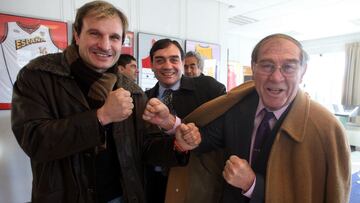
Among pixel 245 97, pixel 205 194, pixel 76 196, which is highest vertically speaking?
pixel 245 97

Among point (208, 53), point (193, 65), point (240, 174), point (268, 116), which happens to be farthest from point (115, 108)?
point (208, 53)

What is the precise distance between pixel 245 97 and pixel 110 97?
674 mm

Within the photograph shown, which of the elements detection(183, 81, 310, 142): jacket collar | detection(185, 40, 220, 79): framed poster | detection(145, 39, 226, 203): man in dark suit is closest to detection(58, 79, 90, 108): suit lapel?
detection(183, 81, 310, 142): jacket collar

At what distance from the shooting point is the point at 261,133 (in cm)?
118

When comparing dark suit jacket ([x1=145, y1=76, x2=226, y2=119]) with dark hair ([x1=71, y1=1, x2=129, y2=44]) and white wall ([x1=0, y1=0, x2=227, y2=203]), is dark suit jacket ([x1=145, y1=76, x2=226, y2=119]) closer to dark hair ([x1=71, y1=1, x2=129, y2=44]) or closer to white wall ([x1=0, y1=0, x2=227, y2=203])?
dark hair ([x1=71, y1=1, x2=129, y2=44])

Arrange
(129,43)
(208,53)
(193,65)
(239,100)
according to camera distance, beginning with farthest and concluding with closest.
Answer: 1. (208,53)
2. (129,43)
3. (193,65)
4. (239,100)

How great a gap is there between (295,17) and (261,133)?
17.0 ft

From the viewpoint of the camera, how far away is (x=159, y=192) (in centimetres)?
166

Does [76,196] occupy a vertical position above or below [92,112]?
below

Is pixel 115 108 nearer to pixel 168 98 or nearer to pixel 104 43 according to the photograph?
pixel 104 43

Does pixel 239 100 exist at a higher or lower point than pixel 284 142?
higher

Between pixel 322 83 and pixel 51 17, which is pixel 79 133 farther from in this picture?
pixel 322 83

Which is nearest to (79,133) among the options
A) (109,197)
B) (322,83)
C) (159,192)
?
(109,197)

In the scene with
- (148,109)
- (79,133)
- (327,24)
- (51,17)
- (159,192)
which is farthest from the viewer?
(327,24)
